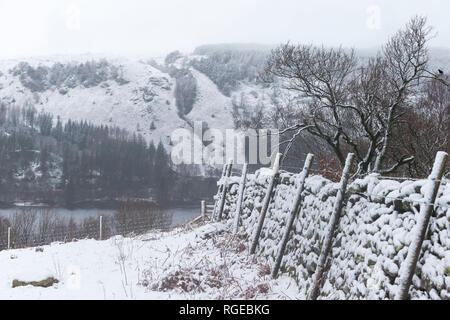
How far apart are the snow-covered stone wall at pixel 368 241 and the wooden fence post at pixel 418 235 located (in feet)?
0.35

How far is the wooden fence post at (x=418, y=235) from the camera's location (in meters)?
3.91

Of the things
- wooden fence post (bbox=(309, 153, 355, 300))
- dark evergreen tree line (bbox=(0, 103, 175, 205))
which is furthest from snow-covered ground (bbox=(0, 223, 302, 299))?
dark evergreen tree line (bbox=(0, 103, 175, 205))

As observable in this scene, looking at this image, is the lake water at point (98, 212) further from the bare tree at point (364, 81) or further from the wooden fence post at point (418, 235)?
the wooden fence post at point (418, 235)

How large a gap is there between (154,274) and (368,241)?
13.7 ft

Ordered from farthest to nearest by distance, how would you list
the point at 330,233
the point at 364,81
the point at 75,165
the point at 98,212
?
the point at 75,165, the point at 98,212, the point at 364,81, the point at 330,233

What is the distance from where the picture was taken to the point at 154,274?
24.4ft

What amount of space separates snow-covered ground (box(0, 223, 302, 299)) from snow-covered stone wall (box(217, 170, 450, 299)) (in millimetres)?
730

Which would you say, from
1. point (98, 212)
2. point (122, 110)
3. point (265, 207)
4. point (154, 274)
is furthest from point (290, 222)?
point (122, 110)

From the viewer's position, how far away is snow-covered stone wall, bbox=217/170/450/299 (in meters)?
3.89

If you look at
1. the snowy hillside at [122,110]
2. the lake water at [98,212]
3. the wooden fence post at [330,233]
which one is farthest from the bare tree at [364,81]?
the snowy hillside at [122,110]

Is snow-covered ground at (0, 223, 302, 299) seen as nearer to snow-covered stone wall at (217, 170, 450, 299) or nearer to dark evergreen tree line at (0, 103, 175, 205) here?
snow-covered stone wall at (217, 170, 450, 299)

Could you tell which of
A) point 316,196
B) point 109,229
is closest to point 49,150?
point 109,229

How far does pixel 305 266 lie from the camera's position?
21.2 feet

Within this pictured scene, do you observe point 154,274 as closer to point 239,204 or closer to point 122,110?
point 239,204
